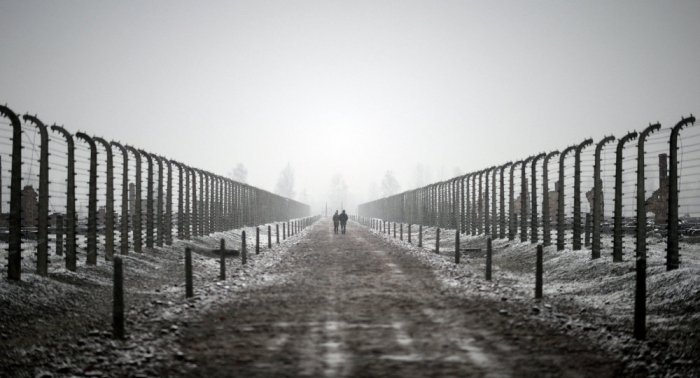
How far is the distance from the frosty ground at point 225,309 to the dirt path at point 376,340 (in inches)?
8.1

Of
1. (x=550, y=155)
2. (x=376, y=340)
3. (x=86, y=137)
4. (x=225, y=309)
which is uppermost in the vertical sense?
(x=86, y=137)

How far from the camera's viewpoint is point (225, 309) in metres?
8.51

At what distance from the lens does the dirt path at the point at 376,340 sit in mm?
5375

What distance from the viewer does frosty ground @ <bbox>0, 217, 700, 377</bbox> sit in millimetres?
5910

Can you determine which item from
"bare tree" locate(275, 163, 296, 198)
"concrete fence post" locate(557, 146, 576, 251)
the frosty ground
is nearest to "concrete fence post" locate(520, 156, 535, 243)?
"concrete fence post" locate(557, 146, 576, 251)

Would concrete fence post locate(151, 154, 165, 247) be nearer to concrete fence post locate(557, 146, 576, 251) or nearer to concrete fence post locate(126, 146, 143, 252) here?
concrete fence post locate(126, 146, 143, 252)

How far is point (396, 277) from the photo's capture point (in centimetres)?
1227

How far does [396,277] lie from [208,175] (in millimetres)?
18122

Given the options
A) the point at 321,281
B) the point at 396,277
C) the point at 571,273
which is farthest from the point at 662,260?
the point at 321,281

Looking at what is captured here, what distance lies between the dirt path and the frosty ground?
8.1 inches

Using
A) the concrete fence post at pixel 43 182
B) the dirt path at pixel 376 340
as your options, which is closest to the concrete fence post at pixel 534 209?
the dirt path at pixel 376 340

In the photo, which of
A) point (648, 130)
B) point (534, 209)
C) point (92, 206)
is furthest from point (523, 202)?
point (92, 206)

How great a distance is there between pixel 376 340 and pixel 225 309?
11.4 feet

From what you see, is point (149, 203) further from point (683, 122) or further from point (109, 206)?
point (683, 122)
